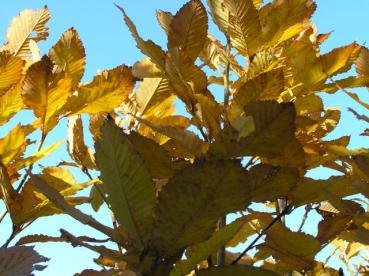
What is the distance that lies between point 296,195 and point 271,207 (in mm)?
1043

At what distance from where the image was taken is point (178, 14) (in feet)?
3.39

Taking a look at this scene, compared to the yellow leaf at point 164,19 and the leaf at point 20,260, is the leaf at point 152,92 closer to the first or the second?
the yellow leaf at point 164,19

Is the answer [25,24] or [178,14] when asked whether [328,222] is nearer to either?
[178,14]

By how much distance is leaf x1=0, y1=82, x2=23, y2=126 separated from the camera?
1.13 meters

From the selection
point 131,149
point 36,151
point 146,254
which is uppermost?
point 36,151

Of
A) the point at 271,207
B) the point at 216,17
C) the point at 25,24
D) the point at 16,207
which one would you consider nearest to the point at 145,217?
the point at 16,207

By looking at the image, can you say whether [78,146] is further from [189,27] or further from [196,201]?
[196,201]

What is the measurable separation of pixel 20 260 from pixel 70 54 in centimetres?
58

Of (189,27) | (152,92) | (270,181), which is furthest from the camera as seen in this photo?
(152,92)

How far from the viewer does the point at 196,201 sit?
0.64 metres

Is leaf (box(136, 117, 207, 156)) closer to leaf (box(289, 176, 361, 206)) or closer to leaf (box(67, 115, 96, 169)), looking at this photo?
leaf (box(289, 176, 361, 206))

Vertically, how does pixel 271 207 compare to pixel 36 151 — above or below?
above

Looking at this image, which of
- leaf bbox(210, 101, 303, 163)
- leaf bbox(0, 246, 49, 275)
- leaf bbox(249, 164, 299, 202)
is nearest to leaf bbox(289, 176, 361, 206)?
leaf bbox(249, 164, 299, 202)

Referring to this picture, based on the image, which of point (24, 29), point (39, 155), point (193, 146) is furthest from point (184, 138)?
point (24, 29)
